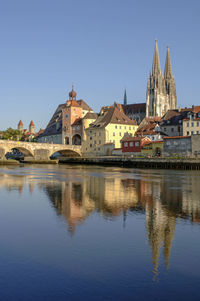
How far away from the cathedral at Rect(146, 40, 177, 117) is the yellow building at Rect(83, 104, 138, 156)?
46.9 meters

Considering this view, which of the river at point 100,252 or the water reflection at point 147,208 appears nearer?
the river at point 100,252

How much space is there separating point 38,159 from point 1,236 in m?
81.3

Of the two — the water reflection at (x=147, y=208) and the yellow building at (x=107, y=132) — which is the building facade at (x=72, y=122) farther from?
the water reflection at (x=147, y=208)

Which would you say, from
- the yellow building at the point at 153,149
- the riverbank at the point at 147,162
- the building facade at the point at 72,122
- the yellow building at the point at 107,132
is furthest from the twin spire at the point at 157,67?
the yellow building at the point at 153,149

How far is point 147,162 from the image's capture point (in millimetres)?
72562

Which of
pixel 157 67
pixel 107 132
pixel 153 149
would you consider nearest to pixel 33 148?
pixel 107 132

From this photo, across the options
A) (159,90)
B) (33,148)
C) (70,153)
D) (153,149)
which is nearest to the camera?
(153,149)

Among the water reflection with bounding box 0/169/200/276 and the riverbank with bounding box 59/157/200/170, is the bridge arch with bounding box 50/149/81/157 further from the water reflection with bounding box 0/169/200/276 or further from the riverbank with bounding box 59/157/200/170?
the water reflection with bounding box 0/169/200/276

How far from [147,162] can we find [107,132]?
29948 mm

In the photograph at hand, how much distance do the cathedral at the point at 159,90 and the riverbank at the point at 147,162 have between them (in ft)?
210

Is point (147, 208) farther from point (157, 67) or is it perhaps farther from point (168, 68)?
point (168, 68)

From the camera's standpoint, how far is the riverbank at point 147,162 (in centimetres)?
6438

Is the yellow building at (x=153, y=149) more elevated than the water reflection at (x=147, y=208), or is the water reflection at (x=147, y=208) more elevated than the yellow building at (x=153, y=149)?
the yellow building at (x=153, y=149)

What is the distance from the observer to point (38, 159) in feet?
308
